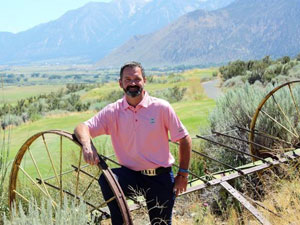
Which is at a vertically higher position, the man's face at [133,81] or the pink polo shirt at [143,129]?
the man's face at [133,81]

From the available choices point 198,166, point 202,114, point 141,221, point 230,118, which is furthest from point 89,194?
point 202,114

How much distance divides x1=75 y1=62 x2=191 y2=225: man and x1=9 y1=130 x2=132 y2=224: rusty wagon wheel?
30 centimetres

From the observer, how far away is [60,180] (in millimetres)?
3316

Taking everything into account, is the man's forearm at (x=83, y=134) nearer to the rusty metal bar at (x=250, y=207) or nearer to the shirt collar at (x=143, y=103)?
the shirt collar at (x=143, y=103)

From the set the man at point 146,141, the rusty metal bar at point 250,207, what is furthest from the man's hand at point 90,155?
the rusty metal bar at point 250,207

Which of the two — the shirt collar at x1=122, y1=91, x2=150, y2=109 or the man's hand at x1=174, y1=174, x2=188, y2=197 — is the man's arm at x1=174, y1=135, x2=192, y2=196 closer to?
the man's hand at x1=174, y1=174, x2=188, y2=197

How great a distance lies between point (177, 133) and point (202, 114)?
20.6ft

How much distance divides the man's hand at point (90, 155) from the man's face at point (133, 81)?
63cm

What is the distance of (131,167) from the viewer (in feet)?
11.7

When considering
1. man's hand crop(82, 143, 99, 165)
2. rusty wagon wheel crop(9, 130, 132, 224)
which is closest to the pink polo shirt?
rusty wagon wheel crop(9, 130, 132, 224)

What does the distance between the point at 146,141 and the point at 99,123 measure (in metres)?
0.45

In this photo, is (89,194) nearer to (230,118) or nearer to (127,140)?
(127,140)

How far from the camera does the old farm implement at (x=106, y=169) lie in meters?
3.43

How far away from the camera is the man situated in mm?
3488
